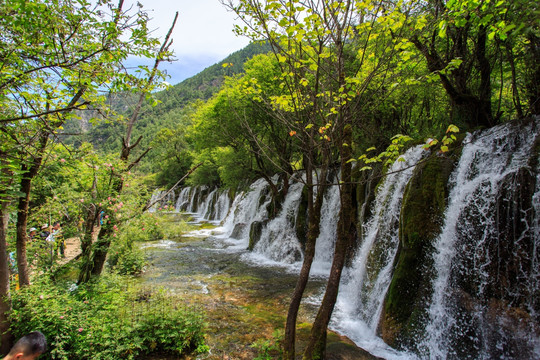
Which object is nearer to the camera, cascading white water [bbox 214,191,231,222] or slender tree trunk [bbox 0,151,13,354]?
slender tree trunk [bbox 0,151,13,354]

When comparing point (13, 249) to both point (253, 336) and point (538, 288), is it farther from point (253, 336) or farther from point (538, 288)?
point (538, 288)

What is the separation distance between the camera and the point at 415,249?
18.6ft

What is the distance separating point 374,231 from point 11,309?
7.81 m

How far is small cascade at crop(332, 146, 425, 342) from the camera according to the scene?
20.5ft

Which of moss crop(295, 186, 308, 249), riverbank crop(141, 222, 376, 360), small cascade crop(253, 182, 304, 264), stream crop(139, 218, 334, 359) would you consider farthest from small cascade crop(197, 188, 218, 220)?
moss crop(295, 186, 308, 249)

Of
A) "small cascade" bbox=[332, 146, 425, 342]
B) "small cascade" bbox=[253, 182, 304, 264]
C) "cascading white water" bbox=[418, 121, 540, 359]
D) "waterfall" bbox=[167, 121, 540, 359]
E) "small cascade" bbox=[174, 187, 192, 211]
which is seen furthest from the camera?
"small cascade" bbox=[174, 187, 192, 211]

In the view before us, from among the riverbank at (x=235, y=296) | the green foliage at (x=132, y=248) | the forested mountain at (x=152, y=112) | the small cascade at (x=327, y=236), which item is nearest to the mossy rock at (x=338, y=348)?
the riverbank at (x=235, y=296)

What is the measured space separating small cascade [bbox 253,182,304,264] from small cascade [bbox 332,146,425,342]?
12.1ft

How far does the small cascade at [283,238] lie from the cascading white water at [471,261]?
6908mm

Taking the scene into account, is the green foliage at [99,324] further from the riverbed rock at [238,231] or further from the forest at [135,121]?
the riverbed rock at [238,231]

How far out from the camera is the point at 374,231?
25.9 feet

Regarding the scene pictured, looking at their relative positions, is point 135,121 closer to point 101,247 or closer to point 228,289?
point 101,247

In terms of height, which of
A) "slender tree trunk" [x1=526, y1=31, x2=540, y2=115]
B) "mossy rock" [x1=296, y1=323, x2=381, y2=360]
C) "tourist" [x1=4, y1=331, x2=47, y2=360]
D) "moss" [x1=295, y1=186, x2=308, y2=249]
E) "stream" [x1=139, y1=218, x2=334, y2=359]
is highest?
"slender tree trunk" [x1=526, y1=31, x2=540, y2=115]

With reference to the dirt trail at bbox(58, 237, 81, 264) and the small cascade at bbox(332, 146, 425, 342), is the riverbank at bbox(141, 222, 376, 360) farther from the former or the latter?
the dirt trail at bbox(58, 237, 81, 264)
